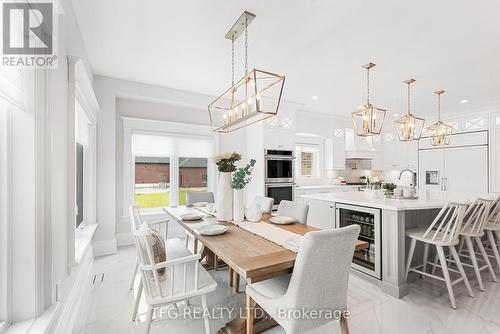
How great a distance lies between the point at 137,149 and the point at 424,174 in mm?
6560

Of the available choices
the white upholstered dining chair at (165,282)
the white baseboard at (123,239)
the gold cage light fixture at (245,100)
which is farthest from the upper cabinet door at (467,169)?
the white baseboard at (123,239)

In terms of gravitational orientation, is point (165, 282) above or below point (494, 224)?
below

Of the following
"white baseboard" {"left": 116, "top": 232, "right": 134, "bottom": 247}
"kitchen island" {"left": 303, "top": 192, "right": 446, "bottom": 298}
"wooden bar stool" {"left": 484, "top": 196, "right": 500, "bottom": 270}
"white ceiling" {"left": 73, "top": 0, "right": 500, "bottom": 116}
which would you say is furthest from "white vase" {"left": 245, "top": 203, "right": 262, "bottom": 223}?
"wooden bar stool" {"left": 484, "top": 196, "right": 500, "bottom": 270}

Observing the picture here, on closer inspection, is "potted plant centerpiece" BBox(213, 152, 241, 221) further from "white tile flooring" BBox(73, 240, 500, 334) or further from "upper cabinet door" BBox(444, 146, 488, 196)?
"upper cabinet door" BBox(444, 146, 488, 196)

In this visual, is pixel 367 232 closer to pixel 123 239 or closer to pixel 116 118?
pixel 123 239

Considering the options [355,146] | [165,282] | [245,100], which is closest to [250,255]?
[165,282]

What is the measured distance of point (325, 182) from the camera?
6082 mm

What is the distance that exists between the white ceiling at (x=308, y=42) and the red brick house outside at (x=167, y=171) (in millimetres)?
1349

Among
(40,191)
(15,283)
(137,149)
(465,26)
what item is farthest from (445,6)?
(137,149)

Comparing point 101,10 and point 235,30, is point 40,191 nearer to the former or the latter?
point 101,10

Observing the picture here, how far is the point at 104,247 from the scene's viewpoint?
344cm

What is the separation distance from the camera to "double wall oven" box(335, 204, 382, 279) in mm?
2498
